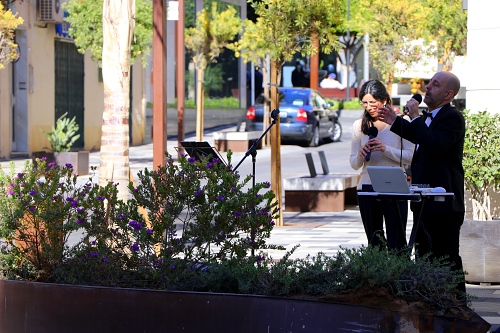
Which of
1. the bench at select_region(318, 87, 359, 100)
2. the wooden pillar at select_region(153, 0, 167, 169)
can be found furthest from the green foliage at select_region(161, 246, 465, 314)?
the bench at select_region(318, 87, 359, 100)

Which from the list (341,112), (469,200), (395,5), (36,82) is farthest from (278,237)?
(341,112)

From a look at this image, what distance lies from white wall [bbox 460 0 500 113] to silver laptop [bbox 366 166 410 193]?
5.32 m

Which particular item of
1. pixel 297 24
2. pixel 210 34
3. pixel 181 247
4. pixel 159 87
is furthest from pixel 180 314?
pixel 210 34

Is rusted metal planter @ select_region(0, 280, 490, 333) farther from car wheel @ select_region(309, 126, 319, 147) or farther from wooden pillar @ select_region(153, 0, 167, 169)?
car wheel @ select_region(309, 126, 319, 147)

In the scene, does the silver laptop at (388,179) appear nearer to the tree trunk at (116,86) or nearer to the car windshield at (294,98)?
the tree trunk at (116,86)

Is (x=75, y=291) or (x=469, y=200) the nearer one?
(x=75, y=291)

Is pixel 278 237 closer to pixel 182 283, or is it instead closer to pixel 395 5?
pixel 182 283

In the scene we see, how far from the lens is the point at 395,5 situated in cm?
3400

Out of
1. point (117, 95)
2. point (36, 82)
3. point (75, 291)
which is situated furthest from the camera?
point (36, 82)

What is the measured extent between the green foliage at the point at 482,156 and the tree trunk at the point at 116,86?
309 centimetres

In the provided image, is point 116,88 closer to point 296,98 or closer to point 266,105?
point 266,105

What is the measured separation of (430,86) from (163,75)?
6085 millimetres

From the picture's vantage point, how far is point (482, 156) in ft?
31.3

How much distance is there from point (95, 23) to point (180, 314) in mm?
22653
